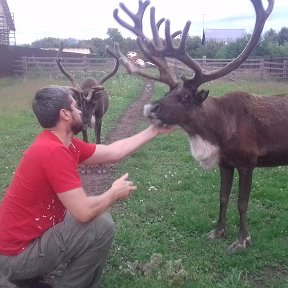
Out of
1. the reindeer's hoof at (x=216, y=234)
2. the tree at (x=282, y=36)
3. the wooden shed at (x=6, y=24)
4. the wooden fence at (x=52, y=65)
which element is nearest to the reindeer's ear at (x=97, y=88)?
the reindeer's hoof at (x=216, y=234)

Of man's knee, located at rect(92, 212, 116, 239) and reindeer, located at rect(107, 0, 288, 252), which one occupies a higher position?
reindeer, located at rect(107, 0, 288, 252)

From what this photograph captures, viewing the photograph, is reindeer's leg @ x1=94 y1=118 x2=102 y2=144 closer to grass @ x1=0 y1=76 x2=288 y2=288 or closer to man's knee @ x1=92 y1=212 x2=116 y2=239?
grass @ x1=0 y1=76 x2=288 y2=288

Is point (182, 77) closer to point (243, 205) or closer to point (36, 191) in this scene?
point (243, 205)

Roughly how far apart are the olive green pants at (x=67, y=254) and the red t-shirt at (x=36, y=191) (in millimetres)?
89

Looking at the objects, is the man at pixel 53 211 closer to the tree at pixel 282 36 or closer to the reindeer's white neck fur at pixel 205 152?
the reindeer's white neck fur at pixel 205 152

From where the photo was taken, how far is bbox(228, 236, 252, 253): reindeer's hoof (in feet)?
16.8

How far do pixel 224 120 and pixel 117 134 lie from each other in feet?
21.1

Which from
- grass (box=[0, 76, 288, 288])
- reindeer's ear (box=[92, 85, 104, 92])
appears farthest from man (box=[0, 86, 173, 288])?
reindeer's ear (box=[92, 85, 104, 92])

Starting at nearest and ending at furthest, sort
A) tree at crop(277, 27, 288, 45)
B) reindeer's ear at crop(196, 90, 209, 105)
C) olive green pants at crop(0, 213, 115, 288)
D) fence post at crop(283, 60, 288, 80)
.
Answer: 1. olive green pants at crop(0, 213, 115, 288)
2. reindeer's ear at crop(196, 90, 209, 105)
3. fence post at crop(283, 60, 288, 80)
4. tree at crop(277, 27, 288, 45)

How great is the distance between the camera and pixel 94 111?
9883mm

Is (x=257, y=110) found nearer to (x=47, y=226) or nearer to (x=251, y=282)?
(x=251, y=282)

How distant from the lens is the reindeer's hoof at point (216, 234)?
5.50 meters

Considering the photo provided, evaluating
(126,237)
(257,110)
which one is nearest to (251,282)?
(126,237)

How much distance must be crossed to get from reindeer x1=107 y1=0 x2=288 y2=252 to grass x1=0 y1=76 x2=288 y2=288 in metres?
0.31
